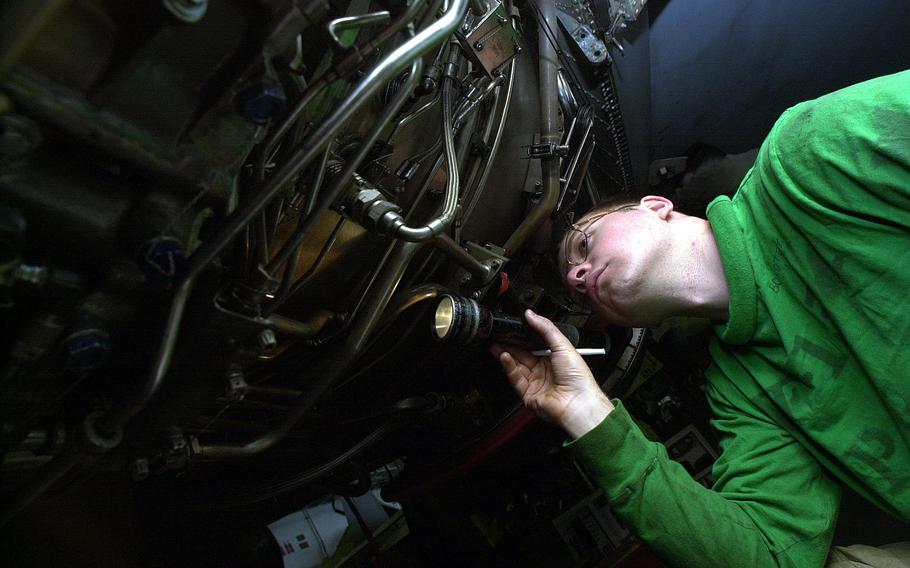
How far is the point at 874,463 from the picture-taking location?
0.94 meters

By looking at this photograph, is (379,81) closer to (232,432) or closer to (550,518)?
(232,432)

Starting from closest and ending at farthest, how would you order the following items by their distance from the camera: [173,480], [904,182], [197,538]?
[904,182]
[173,480]
[197,538]

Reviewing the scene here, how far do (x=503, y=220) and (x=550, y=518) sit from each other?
1.08m

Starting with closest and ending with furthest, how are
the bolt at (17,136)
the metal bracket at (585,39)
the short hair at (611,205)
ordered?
the bolt at (17,136), the short hair at (611,205), the metal bracket at (585,39)

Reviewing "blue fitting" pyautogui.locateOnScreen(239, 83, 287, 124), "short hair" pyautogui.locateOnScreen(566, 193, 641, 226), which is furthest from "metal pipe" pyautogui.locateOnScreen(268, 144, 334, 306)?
"short hair" pyautogui.locateOnScreen(566, 193, 641, 226)

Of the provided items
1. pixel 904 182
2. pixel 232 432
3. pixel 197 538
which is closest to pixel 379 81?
pixel 232 432

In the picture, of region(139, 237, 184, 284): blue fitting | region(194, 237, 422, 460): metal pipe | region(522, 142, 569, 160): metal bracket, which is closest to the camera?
region(139, 237, 184, 284): blue fitting

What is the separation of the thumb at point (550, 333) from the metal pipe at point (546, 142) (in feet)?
0.65

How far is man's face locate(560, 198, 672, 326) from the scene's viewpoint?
1.12 m

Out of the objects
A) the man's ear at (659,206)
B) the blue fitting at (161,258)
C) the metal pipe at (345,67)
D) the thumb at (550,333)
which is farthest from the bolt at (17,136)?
the man's ear at (659,206)

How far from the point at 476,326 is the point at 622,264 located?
41cm

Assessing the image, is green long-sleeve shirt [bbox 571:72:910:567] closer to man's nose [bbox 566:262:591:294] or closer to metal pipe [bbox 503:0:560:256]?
man's nose [bbox 566:262:591:294]

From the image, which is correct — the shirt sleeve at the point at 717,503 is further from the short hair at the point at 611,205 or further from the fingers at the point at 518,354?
the short hair at the point at 611,205

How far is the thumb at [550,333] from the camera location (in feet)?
3.48
